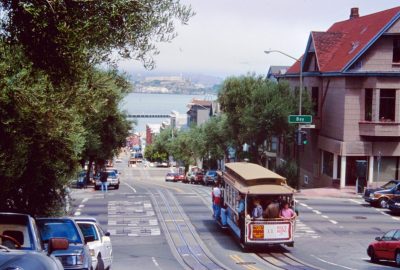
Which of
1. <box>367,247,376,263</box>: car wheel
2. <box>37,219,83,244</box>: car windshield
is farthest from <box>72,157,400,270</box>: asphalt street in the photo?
<box>37,219,83,244</box>: car windshield

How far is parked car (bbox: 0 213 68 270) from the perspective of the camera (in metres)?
5.99

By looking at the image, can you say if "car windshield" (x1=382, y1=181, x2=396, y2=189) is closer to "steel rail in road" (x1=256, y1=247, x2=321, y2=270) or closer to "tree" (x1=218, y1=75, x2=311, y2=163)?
"tree" (x1=218, y1=75, x2=311, y2=163)

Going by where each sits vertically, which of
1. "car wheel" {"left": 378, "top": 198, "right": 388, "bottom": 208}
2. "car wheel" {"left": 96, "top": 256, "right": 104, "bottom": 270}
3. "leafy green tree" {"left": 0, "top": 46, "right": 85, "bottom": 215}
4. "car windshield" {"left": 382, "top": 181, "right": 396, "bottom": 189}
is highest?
"leafy green tree" {"left": 0, "top": 46, "right": 85, "bottom": 215}

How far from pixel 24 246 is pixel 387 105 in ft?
129

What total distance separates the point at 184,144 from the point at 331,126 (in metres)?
56.1

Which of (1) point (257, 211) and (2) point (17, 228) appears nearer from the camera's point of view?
(2) point (17, 228)

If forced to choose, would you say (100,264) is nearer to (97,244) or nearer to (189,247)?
(97,244)

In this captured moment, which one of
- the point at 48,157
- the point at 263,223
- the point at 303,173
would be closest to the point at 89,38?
the point at 48,157

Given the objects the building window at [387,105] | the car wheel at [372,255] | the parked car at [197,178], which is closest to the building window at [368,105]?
the building window at [387,105]

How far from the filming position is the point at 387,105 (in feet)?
152

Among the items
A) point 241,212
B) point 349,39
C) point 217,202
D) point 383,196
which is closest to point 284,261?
point 241,212

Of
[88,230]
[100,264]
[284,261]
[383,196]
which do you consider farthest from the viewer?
[383,196]

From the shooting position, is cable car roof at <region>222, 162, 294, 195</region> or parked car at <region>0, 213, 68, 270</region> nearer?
parked car at <region>0, 213, 68, 270</region>

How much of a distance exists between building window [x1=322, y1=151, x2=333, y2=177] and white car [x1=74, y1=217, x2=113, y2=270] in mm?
33333
